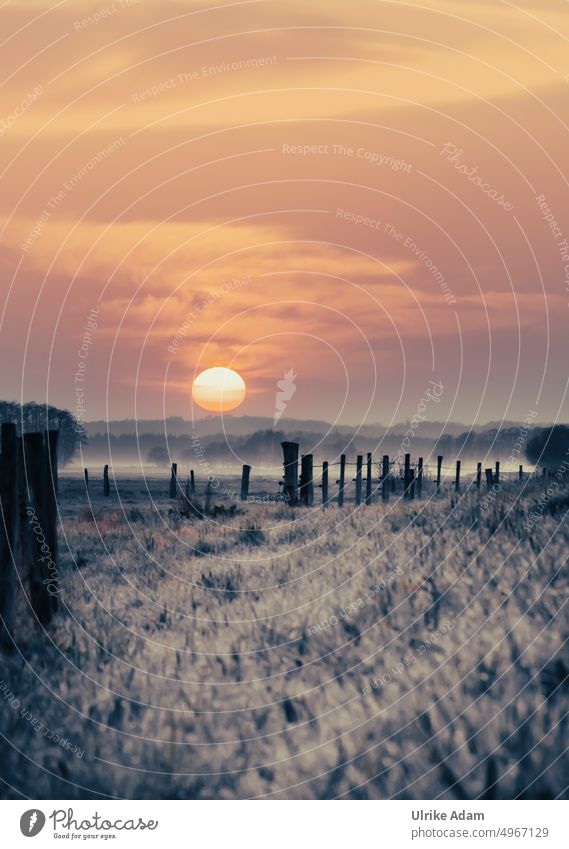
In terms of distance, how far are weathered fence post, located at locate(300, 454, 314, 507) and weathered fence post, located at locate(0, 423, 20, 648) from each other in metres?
17.8

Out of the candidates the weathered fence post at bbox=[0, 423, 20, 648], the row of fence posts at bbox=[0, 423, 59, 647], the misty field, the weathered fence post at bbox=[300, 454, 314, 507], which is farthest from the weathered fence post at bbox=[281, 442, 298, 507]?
the weathered fence post at bbox=[0, 423, 20, 648]

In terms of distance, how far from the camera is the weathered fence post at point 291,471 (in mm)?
28922

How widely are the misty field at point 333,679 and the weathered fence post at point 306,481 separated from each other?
1566cm

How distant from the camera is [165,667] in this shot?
32.6ft

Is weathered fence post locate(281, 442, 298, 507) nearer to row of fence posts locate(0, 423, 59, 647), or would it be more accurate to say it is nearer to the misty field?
the misty field

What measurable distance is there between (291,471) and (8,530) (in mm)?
18238

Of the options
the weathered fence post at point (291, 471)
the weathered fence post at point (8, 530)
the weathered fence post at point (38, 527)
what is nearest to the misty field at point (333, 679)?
the weathered fence post at point (8, 530)

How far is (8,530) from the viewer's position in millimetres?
11258

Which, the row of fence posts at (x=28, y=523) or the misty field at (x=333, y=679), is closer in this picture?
the misty field at (x=333, y=679)

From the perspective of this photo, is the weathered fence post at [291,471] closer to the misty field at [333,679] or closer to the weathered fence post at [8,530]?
the misty field at [333,679]

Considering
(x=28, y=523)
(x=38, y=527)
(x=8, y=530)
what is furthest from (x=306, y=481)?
(x=8, y=530)

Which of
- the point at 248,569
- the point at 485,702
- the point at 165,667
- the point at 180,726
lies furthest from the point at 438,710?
the point at 248,569

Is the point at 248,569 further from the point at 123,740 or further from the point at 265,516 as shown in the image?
the point at 265,516

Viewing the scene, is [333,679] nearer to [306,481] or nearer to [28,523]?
[28,523]
